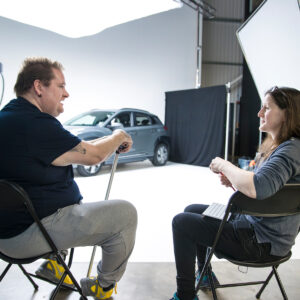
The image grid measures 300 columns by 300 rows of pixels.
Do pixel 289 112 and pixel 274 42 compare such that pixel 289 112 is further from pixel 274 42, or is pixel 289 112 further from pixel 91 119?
pixel 91 119

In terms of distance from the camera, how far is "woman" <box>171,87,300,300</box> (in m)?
1.06

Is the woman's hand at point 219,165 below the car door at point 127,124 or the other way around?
the other way around

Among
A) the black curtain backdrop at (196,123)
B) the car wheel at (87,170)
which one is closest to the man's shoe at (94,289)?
the car wheel at (87,170)

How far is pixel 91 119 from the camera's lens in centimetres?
543

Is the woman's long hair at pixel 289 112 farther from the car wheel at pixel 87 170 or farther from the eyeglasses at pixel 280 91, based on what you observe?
the car wheel at pixel 87 170

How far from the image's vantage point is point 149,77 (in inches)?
300

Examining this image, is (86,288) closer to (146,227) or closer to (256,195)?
(256,195)

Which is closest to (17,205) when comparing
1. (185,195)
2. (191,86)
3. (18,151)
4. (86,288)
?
(18,151)

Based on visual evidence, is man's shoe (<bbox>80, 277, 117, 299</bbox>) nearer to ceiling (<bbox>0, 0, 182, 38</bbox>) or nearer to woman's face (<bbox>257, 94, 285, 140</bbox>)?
woman's face (<bbox>257, 94, 285, 140</bbox>)

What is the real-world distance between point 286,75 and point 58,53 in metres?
5.19

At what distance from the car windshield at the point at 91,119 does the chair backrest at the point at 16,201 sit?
430cm

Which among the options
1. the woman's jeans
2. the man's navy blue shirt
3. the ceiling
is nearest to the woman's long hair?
the woman's jeans

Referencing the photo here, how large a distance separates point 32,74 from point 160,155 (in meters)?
5.38

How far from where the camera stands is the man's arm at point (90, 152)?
1133mm
